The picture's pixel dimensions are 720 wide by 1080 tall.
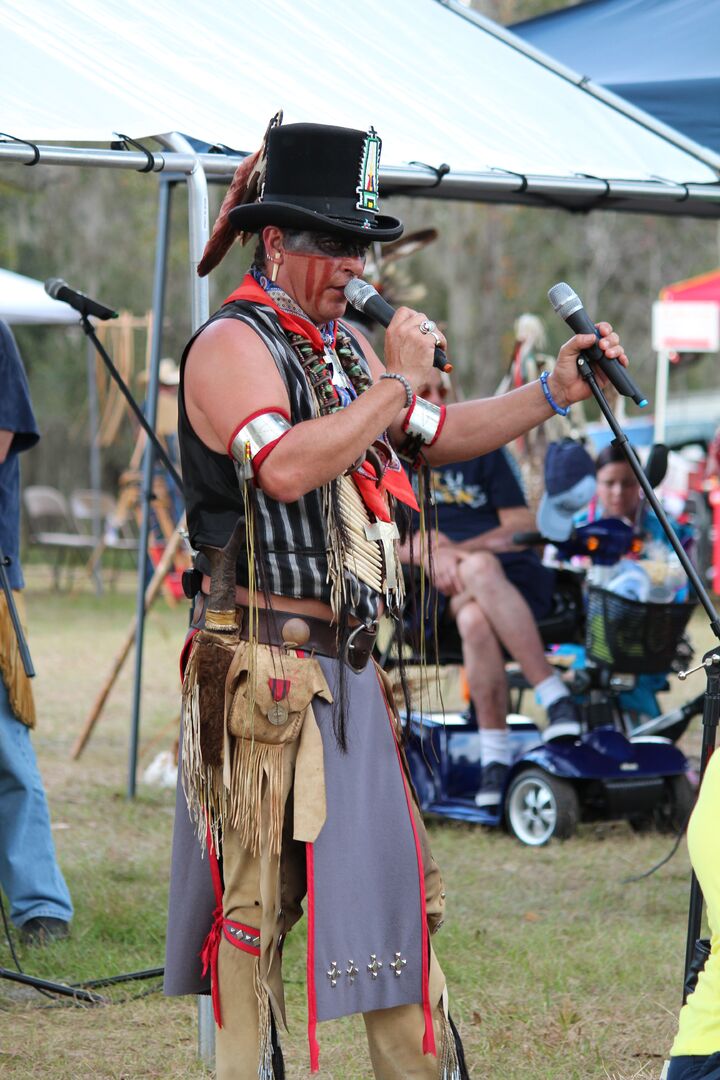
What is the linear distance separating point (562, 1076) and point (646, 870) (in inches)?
75.4

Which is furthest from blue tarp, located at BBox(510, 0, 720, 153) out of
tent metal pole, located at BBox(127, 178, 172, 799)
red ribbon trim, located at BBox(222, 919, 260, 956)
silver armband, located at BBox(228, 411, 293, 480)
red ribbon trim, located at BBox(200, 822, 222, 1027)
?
red ribbon trim, located at BBox(222, 919, 260, 956)

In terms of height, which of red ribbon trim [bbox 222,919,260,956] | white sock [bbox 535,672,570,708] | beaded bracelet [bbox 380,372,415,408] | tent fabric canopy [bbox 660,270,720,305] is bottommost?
red ribbon trim [bbox 222,919,260,956]

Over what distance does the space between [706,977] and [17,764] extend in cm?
278

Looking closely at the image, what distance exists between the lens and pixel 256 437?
8.55ft

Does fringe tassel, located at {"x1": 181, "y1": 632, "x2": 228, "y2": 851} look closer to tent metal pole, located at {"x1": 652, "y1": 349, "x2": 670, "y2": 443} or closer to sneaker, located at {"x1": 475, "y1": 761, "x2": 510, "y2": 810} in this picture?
sneaker, located at {"x1": 475, "y1": 761, "x2": 510, "y2": 810}

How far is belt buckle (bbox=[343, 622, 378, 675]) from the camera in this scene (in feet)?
9.18

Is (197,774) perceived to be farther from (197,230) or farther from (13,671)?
(13,671)

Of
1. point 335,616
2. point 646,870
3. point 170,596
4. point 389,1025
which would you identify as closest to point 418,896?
point 389,1025

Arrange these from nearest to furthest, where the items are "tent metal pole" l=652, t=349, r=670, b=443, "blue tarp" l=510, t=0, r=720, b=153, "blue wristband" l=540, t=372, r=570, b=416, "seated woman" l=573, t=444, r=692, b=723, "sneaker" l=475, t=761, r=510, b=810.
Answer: "blue wristband" l=540, t=372, r=570, b=416, "blue tarp" l=510, t=0, r=720, b=153, "sneaker" l=475, t=761, r=510, b=810, "seated woman" l=573, t=444, r=692, b=723, "tent metal pole" l=652, t=349, r=670, b=443

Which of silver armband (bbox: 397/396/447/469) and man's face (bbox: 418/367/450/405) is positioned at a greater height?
man's face (bbox: 418/367/450/405)

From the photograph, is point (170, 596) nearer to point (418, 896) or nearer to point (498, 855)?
point (498, 855)

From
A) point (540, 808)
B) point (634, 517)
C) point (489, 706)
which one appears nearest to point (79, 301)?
point (489, 706)

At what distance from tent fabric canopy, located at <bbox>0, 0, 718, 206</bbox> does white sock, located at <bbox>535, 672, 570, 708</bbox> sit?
2175mm

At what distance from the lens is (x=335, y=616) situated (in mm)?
2773
